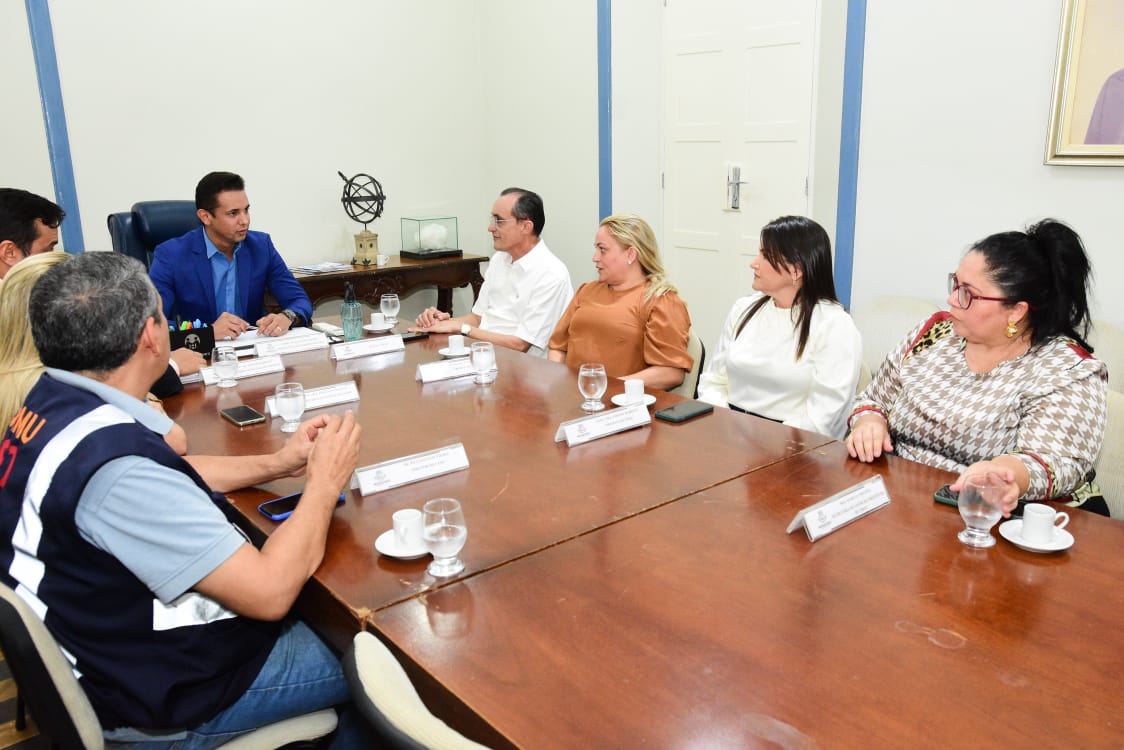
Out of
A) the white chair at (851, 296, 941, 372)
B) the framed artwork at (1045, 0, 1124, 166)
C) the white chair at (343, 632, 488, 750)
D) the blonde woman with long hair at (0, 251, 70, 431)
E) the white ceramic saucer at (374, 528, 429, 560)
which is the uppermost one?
the framed artwork at (1045, 0, 1124, 166)

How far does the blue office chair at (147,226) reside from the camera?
3721mm

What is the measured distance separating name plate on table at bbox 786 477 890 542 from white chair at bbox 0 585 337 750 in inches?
46.0

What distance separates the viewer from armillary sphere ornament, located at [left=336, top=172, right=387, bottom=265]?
17.2 feet

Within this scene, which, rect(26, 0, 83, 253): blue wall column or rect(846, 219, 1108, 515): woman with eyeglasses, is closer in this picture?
rect(846, 219, 1108, 515): woman with eyeglasses

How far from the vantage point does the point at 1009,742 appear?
976 millimetres

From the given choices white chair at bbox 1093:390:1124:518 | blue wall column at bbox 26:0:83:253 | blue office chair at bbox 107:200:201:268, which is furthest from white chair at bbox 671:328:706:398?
blue wall column at bbox 26:0:83:253

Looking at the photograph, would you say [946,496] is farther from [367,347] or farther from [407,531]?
[367,347]

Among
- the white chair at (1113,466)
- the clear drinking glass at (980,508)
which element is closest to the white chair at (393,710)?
the clear drinking glass at (980,508)

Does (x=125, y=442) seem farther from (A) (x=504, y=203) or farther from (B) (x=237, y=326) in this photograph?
(A) (x=504, y=203)

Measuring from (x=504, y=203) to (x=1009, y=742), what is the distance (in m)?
2.93

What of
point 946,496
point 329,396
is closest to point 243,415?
point 329,396

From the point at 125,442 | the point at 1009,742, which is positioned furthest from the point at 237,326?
the point at 1009,742

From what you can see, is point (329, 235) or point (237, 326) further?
point (329, 235)

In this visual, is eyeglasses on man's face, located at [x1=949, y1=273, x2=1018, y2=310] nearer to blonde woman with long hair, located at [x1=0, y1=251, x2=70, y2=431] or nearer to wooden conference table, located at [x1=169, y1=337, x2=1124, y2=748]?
wooden conference table, located at [x1=169, y1=337, x2=1124, y2=748]
